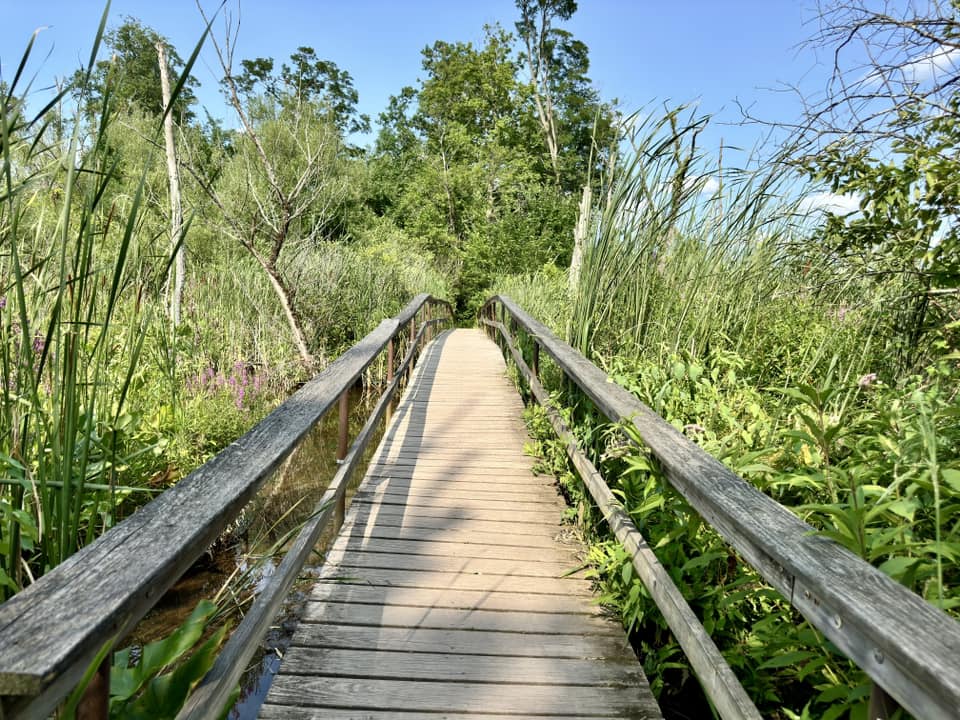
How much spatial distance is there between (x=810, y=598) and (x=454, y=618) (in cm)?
142

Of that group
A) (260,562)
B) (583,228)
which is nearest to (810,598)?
(260,562)

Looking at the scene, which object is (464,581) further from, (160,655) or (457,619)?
(160,655)

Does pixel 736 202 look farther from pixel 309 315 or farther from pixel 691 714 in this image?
pixel 309 315

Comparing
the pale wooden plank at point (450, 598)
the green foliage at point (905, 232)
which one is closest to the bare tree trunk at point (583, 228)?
the green foliage at point (905, 232)

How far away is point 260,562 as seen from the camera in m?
1.07

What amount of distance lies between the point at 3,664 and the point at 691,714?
1891 mm

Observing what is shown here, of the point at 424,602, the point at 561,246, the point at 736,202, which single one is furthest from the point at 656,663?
the point at 561,246

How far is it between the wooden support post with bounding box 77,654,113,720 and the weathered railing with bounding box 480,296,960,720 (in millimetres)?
904

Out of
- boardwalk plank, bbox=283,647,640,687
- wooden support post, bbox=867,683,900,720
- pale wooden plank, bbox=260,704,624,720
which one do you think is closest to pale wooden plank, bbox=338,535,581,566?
boardwalk plank, bbox=283,647,640,687

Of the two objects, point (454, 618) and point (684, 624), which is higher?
point (684, 624)

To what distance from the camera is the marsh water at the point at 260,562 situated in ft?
8.12

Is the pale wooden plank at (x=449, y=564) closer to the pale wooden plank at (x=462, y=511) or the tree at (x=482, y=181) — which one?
the pale wooden plank at (x=462, y=511)

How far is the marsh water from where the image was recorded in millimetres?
2474

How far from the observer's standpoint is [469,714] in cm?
162
